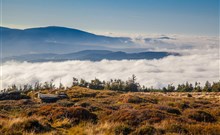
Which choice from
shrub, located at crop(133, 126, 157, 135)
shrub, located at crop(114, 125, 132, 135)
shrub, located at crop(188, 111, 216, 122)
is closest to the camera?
shrub, located at crop(133, 126, 157, 135)

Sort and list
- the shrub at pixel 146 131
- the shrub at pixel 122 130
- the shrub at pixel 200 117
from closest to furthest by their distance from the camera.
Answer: the shrub at pixel 146 131 < the shrub at pixel 122 130 < the shrub at pixel 200 117

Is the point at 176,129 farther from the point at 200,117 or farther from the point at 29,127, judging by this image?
the point at 200,117

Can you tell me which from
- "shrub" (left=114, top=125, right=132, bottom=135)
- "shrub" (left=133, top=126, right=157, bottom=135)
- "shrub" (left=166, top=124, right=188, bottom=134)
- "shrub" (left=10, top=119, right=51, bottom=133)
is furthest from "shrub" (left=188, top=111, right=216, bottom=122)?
"shrub" (left=10, top=119, right=51, bottom=133)

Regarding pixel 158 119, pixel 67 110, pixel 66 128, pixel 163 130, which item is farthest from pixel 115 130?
pixel 67 110

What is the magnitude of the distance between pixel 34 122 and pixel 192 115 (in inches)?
432

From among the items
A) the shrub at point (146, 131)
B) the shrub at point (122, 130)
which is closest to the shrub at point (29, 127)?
the shrub at point (122, 130)

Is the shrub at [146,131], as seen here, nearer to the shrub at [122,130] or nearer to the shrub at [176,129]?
the shrub at [122,130]

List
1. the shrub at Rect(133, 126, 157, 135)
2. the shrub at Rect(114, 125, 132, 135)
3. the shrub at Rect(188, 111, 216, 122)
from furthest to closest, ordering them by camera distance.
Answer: the shrub at Rect(188, 111, 216, 122) < the shrub at Rect(114, 125, 132, 135) < the shrub at Rect(133, 126, 157, 135)

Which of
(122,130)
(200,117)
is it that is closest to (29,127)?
(122,130)

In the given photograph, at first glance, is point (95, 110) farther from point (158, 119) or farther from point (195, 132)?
point (195, 132)

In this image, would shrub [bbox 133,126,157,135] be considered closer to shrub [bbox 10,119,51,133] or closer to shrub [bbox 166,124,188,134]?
shrub [bbox 166,124,188,134]

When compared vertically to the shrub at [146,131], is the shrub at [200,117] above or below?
below

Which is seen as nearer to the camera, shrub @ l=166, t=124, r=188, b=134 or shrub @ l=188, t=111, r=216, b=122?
shrub @ l=166, t=124, r=188, b=134

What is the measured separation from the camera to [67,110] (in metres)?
18.4
